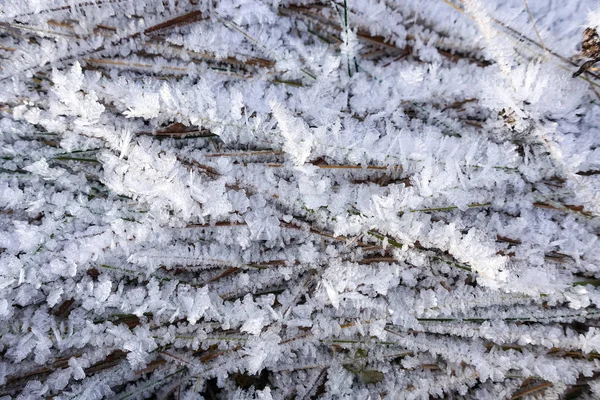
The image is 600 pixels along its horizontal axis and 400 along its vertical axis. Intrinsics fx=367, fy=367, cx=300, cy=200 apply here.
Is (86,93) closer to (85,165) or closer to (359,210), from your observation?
(85,165)

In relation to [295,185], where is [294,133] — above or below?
above

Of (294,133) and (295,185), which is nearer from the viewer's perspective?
(294,133)

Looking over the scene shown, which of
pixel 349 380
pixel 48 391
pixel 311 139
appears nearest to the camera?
pixel 311 139

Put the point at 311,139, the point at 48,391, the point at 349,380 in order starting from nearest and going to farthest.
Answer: the point at 311,139
the point at 48,391
the point at 349,380

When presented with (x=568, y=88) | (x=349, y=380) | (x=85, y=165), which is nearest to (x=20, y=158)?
(x=85, y=165)

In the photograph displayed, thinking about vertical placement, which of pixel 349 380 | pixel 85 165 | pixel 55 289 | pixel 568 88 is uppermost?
pixel 568 88

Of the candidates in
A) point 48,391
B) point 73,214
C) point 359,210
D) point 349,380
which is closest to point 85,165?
point 73,214

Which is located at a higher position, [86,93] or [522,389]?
[86,93]

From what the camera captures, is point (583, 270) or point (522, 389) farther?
point (522, 389)
